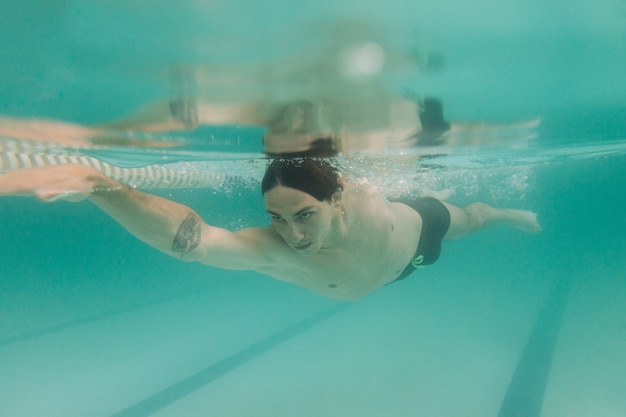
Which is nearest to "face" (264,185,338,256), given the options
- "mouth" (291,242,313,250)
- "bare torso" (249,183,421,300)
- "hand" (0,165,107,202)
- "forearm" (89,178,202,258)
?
"mouth" (291,242,313,250)

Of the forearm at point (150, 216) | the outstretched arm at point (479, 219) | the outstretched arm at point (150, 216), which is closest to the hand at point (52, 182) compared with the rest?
the outstretched arm at point (150, 216)

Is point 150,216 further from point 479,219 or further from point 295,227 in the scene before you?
point 479,219

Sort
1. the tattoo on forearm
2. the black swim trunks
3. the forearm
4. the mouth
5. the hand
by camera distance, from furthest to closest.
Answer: the black swim trunks, the mouth, the tattoo on forearm, the forearm, the hand

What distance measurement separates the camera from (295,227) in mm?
4164

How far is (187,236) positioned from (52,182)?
4.15 ft

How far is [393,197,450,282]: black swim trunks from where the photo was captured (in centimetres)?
671

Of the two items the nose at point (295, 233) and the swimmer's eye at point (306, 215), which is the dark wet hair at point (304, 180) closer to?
the swimmer's eye at point (306, 215)

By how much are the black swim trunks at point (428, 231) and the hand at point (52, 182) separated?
17.0 feet

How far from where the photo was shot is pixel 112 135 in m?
6.93

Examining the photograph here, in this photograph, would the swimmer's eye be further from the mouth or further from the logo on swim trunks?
the logo on swim trunks

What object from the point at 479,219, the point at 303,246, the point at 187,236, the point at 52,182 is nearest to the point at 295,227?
the point at 303,246

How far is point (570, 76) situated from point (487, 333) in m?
9.84

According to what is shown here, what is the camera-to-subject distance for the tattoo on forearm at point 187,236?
3.48 m

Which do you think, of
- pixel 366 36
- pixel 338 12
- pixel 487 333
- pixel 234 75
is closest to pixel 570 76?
pixel 366 36
